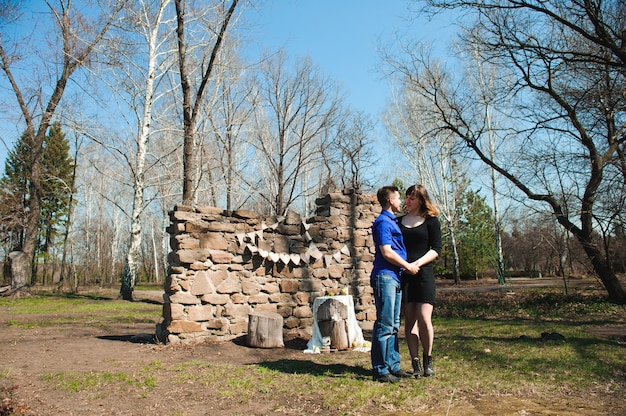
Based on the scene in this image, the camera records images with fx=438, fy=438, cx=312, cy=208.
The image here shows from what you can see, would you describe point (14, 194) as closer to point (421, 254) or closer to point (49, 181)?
point (49, 181)

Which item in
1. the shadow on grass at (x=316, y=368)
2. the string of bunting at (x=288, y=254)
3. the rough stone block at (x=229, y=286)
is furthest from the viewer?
the string of bunting at (x=288, y=254)

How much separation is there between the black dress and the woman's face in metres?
0.15

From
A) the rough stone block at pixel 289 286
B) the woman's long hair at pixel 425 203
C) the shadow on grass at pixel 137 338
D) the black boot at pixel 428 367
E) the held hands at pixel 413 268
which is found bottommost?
the shadow on grass at pixel 137 338

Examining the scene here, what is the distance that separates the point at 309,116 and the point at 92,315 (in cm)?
1485

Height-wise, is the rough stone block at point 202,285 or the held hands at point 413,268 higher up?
the held hands at point 413,268

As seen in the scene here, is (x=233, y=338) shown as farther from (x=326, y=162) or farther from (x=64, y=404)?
(x=326, y=162)

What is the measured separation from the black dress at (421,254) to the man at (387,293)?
0.28 ft

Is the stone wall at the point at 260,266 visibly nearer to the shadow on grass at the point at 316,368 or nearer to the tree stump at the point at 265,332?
the tree stump at the point at 265,332

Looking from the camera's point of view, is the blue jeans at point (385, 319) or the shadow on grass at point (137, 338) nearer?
the blue jeans at point (385, 319)

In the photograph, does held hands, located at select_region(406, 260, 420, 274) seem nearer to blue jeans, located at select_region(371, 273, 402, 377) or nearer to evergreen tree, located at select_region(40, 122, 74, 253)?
blue jeans, located at select_region(371, 273, 402, 377)

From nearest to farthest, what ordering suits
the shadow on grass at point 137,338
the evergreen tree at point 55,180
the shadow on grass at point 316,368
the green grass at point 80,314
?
the shadow on grass at point 316,368 → the shadow on grass at point 137,338 → the green grass at point 80,314 → the evergreen tree at point 55,180

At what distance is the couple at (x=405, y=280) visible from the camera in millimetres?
4059

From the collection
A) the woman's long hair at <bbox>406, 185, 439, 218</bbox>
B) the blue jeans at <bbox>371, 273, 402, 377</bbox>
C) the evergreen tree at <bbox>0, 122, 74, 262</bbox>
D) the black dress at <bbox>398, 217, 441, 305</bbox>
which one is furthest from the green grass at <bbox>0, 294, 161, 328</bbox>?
the evergreen tree at <bbox>0, 122, 74, 262</bbox>

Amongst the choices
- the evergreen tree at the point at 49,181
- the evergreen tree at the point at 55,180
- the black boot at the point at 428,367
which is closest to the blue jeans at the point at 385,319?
the black boot at the point at 428,367
